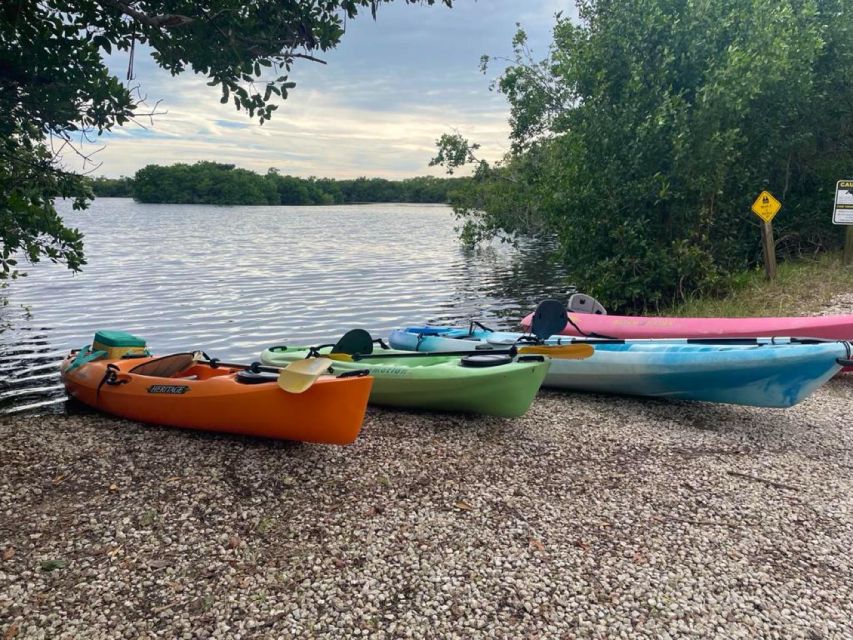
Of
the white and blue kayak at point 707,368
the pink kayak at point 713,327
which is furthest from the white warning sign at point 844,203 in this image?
the white and blue kayak at point 707,368

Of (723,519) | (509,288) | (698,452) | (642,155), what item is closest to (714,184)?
(642,155)

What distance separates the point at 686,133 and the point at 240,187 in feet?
283

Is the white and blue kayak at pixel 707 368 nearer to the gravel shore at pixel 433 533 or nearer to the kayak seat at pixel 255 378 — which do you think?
the gravel shore at pixel 433 533

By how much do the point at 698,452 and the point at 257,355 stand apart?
675 centimetres

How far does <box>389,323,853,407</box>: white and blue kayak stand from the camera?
5.59 meters

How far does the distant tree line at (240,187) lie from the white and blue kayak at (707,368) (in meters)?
75.7

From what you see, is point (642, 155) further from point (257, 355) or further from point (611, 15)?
point (257, 355)

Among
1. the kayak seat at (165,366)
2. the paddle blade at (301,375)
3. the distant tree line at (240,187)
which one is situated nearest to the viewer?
the paddle blade at (301,375)

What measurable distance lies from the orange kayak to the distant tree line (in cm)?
7613

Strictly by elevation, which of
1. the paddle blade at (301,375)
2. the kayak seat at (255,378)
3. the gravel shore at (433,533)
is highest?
the paddle blade at (301,375)

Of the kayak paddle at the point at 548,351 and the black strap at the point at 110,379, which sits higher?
the kayak paddle at the point at 548,351

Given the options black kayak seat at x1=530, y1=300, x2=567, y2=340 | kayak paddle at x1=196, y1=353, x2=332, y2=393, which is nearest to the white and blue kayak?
black kayak seat at x1=530, y1=300, x2=567, y2=340

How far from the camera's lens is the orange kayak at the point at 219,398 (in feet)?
15.2

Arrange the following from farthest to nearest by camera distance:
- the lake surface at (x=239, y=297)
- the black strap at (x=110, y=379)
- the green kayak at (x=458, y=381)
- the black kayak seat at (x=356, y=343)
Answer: the lake surface at (x=239, y=297) < the black kayak seat at (x=356, y=343) < the black strap at (x=110, y=379) < the green kayak at (x=458, y=381)
